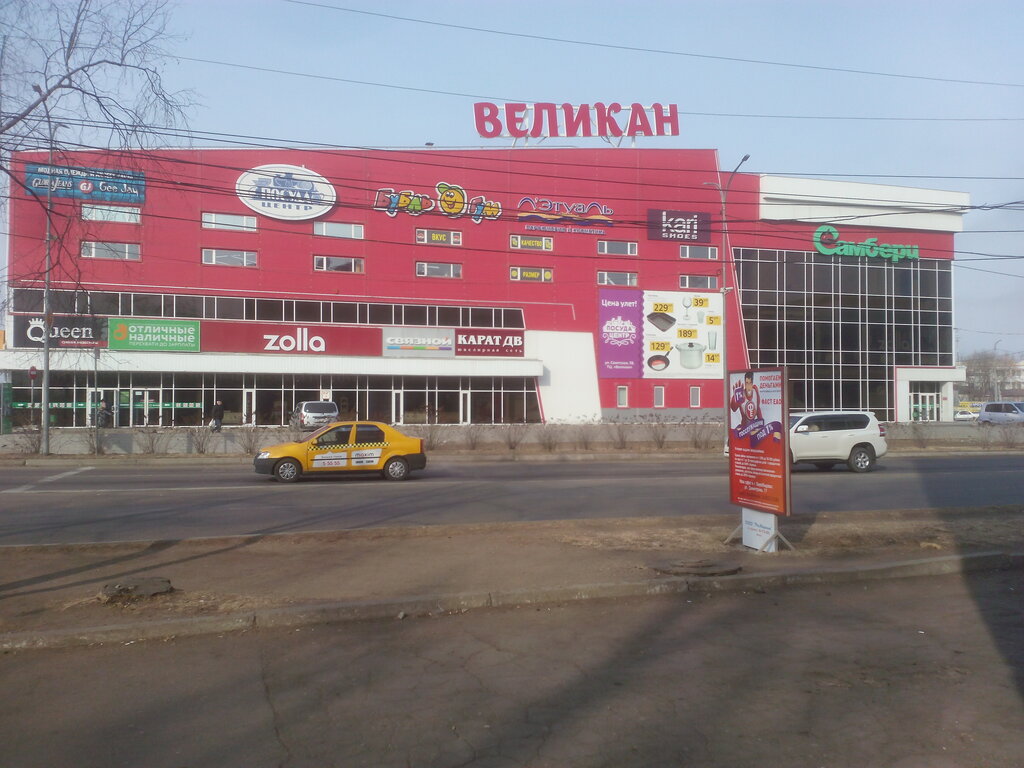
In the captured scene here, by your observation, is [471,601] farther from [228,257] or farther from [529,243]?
[529,243]

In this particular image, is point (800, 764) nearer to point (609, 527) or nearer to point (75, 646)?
point (75, 646)

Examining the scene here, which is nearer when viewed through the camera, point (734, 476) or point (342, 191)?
point (734, 476)

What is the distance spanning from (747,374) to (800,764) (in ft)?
22.2

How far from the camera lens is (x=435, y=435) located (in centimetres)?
3250

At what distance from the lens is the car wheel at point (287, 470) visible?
66.5ft

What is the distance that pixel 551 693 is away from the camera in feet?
18.8

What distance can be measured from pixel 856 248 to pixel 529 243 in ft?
72.0

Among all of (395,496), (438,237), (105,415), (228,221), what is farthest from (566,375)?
(395,496)

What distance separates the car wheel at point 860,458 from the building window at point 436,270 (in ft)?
97.1

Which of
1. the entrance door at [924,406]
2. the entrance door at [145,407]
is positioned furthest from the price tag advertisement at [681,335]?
the entrance door at [145,407]

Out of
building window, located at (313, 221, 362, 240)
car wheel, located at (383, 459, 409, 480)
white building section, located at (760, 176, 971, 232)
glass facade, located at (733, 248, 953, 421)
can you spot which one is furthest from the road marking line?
white building section, located at (760, 176, 971, 232)

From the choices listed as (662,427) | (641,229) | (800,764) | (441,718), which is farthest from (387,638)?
(641,229)

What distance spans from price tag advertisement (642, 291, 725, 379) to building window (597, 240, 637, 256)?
8.70 feet

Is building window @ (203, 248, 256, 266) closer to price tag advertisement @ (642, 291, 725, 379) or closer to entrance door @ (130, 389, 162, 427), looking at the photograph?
entrance door @ (130, 389, 162, 427)
